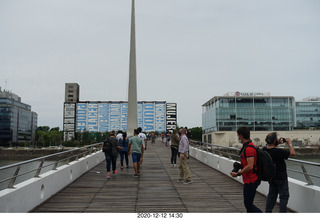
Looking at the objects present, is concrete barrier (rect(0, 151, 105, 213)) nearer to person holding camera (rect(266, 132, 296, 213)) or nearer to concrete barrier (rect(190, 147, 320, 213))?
person holding camera (rect(266, 132, 296, 213))

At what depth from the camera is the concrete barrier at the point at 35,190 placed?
5.58m

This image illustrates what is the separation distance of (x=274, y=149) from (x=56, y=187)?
19.6 feet

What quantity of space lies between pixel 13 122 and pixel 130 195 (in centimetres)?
11991

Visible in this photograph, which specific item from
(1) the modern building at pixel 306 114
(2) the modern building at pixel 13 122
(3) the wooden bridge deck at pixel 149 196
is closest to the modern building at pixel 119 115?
(2) the modern building at pixel 13 122

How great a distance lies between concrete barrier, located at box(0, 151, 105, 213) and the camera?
18.3 ft

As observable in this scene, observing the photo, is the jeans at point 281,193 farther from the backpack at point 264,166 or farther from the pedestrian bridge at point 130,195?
the pedestrian bridge at point 130,195

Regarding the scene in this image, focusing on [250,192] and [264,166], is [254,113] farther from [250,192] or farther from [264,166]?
[264,166]

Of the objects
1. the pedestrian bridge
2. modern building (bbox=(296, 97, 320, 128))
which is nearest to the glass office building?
modern building (bbox=(296, 97, 320, 128))

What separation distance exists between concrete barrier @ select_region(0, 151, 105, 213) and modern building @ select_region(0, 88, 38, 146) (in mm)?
108602

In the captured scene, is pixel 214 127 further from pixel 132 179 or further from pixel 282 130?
pixel 132 179

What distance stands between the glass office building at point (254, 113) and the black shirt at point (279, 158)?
281ft

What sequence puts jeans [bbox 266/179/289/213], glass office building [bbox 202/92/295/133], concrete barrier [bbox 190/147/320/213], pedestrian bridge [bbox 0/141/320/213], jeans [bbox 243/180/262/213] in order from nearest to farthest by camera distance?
jeans [bbox 243/180/262/213] → jeans [bbox 266/179/289/213] → concrete barrier [bbox 190/147/320/213] → pedestrian bridge [bbox 0/141/320/213] → glass office building [bbox 202/92/295/133]

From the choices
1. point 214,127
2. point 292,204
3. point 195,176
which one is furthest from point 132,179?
point 214,127

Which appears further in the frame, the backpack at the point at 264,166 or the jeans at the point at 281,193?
the jeans at the point at 281,193
